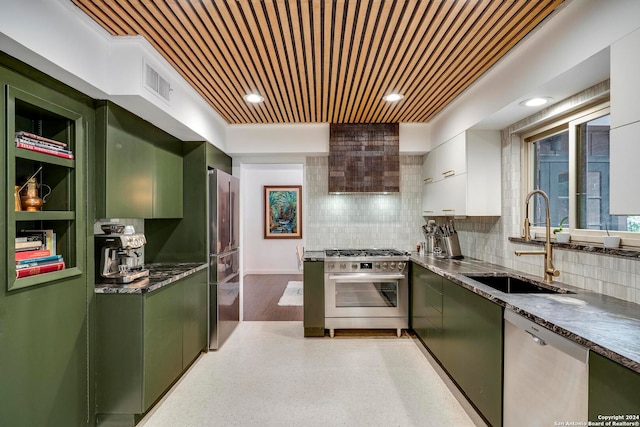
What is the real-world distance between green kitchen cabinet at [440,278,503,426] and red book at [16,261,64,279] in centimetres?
250

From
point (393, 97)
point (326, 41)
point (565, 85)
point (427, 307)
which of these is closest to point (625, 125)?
point (565, 85)

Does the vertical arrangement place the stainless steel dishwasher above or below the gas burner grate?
below

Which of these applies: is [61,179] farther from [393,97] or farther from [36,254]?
[393,97]

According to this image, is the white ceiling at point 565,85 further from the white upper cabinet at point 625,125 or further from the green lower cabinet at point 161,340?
the green lower cabinet at point 161,340

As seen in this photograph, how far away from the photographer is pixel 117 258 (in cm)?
230

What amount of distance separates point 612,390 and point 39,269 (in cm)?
258

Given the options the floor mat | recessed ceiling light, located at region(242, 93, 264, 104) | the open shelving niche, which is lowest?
the floor mat

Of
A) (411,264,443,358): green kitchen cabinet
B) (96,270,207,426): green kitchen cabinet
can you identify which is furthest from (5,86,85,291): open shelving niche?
(411,264,443,358): green kitchen cabinet

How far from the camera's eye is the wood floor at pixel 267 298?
4.46 m

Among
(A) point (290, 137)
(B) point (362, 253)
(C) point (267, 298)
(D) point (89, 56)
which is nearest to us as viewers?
(D) point (89, 56)

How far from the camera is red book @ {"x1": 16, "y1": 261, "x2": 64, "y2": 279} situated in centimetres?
162

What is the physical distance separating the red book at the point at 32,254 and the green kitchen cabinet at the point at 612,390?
2577 millimetres

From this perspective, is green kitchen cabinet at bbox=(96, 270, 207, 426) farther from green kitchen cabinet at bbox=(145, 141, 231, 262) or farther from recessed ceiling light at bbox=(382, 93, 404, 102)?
recessed ceiling light at bbox=(382, 93, 404, 102)

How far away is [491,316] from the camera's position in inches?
75.9
